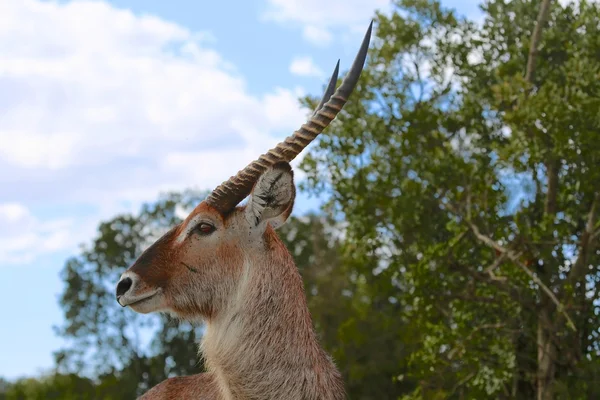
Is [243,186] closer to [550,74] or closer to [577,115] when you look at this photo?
[577,115]

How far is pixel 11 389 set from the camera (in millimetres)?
41188

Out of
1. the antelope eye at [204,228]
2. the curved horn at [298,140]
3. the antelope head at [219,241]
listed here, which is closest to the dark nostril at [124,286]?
the antelope head at [219,241]

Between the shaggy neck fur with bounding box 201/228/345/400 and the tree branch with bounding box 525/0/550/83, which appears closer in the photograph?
the shaggy neck fur with bounding box 201/228/345/400

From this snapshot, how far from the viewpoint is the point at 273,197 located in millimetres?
6047

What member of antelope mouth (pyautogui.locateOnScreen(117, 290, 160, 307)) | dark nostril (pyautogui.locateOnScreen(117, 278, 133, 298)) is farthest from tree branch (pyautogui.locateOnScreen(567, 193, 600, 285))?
dark nostril (pyautogui.locateOnScreen(117, 278, 133, 298))

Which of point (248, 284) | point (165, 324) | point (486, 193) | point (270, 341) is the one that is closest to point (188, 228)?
point (248, 284)

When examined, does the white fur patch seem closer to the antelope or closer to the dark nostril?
the antelope

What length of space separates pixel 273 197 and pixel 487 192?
9398 millimetres

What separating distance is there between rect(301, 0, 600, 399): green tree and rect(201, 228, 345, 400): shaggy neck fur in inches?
340

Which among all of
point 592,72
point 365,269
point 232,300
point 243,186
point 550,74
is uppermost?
point 550,74

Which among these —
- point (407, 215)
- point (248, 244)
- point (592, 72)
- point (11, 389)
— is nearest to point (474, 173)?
point (407, 215)

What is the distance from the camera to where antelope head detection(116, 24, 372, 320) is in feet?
19.7

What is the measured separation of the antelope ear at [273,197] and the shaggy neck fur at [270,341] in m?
0.14

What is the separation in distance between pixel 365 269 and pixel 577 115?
5395 mm
